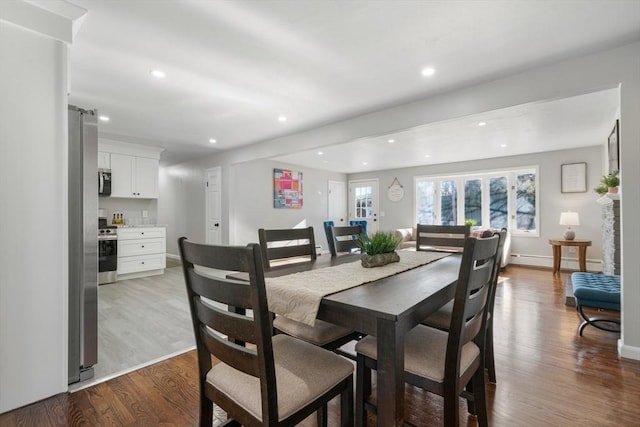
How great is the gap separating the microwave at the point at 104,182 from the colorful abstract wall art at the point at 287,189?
Answer: 10.6ft

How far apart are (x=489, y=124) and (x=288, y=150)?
297 cm

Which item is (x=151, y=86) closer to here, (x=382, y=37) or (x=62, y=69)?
(x=62, y=69)

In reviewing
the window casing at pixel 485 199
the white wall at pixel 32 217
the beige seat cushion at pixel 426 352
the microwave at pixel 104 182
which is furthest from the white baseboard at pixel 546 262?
the microwave at pixel 104 182

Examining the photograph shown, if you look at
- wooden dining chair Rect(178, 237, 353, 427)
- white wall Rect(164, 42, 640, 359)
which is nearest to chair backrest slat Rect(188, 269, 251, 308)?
wooden dining chair Rect(178, 237, 353, 427)

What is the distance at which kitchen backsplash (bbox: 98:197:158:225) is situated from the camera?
539 centimetres

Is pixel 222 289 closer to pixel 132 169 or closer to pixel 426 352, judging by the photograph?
pixel 426 352

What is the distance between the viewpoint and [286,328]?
66.6 inches

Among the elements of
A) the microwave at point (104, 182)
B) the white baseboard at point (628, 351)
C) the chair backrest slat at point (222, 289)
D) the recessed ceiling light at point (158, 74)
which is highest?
the recessed ceiling light at point (158, 74)

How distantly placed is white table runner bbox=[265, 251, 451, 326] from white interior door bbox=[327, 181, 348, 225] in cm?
684

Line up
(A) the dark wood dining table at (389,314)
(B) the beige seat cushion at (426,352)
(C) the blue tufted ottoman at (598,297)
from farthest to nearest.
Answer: (C) the blue tufted ottoman at (598,297), (B) the beige seat cushion at (426,352), (A) the dark wood dining table at (389,314)

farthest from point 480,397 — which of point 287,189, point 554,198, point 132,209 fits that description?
point 287,189

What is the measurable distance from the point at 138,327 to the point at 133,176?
11.4ft

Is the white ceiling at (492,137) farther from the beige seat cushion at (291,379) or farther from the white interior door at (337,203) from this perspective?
the beige seat cushion at (291,379)

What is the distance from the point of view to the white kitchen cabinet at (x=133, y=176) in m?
5.16
